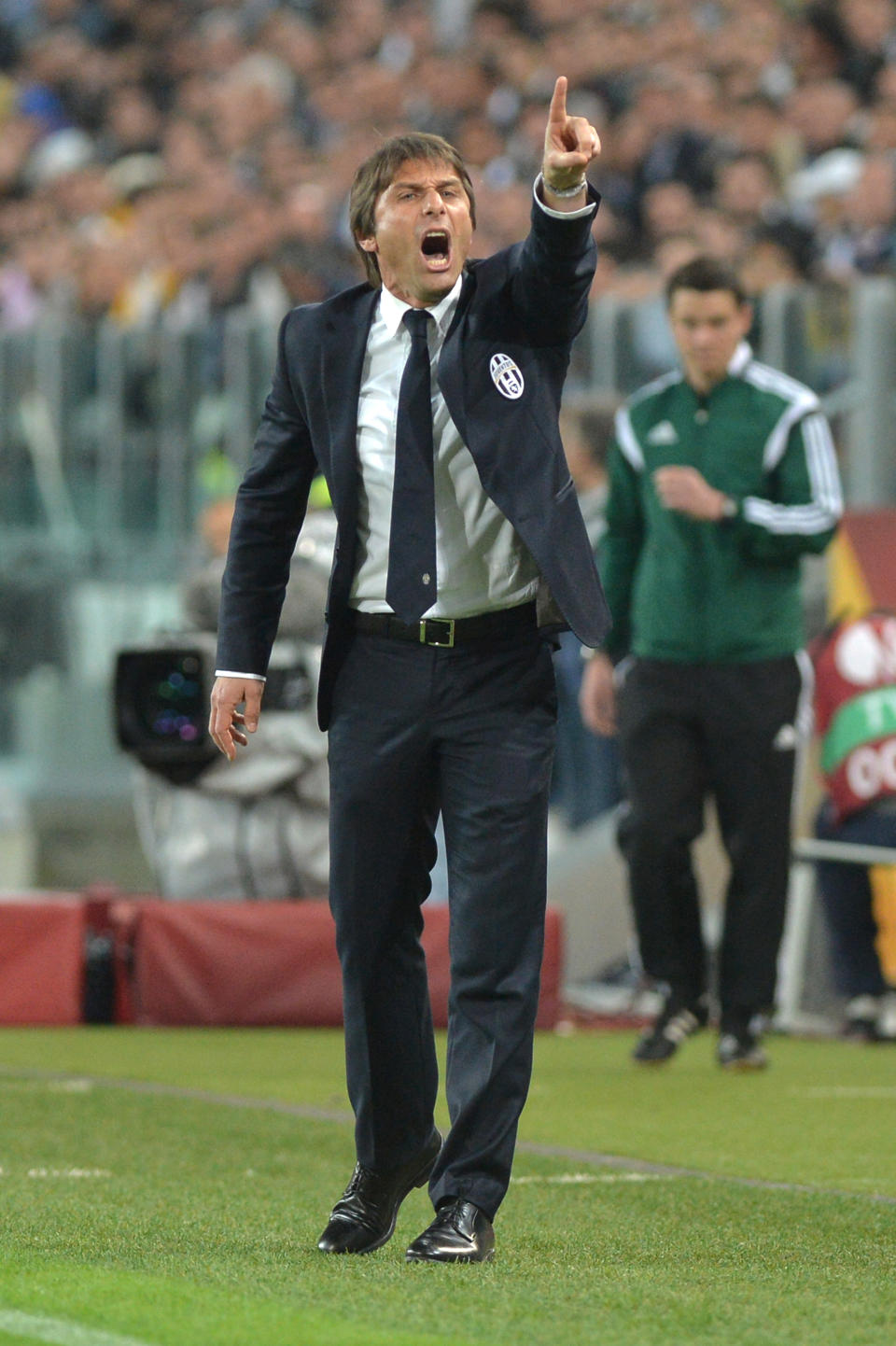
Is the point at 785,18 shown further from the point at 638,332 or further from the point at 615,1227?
the point at 615,1227

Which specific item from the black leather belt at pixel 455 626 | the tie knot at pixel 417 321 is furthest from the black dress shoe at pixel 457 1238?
the tie knot at pixel 417 321

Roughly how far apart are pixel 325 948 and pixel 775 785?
219 cm

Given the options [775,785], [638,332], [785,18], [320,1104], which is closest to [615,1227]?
[320,1104]

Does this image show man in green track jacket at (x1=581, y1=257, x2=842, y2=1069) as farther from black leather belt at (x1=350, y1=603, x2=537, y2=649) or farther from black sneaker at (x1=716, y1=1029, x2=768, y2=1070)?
black leather belt at (x1=350, y1=603, x2=537, y2=649)

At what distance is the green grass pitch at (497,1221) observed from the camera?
3.01 meters

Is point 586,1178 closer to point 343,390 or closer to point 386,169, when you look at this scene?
point 343,390

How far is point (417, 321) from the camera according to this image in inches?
151

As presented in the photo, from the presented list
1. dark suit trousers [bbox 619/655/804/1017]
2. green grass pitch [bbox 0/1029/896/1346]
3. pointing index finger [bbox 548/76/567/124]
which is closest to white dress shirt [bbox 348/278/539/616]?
pointing index finger [bbox 548/76/567/124]

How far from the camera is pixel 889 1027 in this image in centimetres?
846

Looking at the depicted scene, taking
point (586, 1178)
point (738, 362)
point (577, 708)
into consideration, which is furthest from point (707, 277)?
point (586, 1178)

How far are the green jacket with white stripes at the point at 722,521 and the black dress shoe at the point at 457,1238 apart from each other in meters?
3.45

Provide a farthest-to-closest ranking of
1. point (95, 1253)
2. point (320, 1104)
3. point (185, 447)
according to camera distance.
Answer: point (185, 447) < point (320, 1104) < point (95, 1253)

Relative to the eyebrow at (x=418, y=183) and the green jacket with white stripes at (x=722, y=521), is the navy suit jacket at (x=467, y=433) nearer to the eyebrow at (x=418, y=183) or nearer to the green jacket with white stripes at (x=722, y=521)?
the eyebrow at (x=418, y=183)

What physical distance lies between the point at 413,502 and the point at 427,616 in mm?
176
